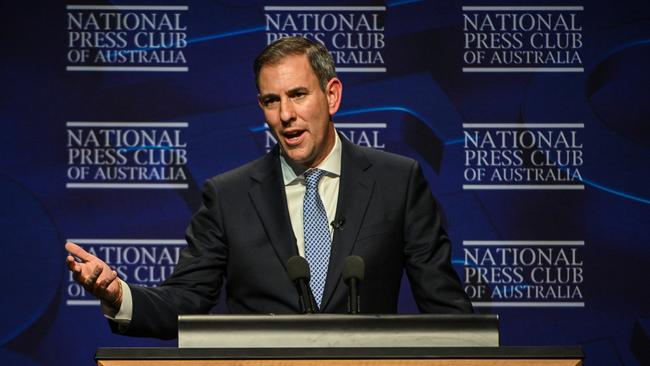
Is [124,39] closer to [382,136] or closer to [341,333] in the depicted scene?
[382,136]

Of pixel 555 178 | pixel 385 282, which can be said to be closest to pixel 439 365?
pixel 385 282

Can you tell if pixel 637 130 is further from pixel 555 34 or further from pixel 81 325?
pixel 81 325

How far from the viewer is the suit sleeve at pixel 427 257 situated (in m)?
3.16

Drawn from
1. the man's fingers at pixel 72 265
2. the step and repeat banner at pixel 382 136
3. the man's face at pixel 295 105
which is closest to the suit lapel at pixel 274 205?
the man's face at pixel 295 105

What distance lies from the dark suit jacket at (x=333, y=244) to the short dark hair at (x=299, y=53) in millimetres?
279

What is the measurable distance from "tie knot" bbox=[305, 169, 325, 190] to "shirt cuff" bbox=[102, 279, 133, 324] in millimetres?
759

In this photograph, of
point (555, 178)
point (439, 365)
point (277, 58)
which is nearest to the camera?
point (439, 365)

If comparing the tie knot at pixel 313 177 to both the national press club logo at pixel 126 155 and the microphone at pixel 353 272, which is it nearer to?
the microphone at pixel 353 272

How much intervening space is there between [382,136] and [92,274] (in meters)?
2.21

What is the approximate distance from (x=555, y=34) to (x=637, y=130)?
0.56 meters

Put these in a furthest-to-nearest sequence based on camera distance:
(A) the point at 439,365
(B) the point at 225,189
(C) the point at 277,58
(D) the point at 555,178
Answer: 1. (D) the point at 555,178
2. (B) the point at 225,189
3. (C) the point at 277,58
4. (A) the point at 439,365

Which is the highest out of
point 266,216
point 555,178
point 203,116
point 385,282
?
point 203,116

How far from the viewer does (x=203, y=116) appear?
4.61 m

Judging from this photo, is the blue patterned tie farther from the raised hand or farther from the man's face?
the raised hand
